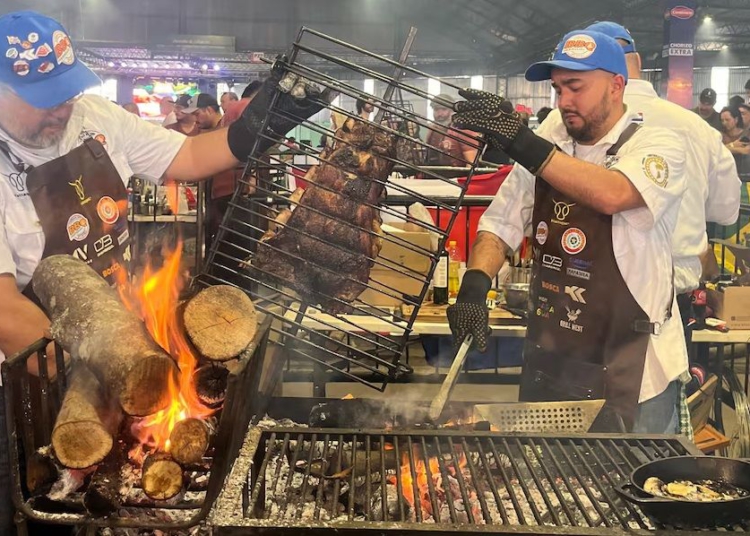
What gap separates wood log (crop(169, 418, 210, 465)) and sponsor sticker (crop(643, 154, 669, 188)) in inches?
76.8

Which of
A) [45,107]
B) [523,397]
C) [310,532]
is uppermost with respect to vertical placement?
[45,107]

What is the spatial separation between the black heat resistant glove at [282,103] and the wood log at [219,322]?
22.4 inches

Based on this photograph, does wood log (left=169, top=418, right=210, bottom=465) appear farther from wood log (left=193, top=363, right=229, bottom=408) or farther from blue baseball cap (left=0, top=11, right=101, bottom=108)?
blue baseball cap (left=0, top=11, right=101, bottom=108)

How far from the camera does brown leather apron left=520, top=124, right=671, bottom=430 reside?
2.77m

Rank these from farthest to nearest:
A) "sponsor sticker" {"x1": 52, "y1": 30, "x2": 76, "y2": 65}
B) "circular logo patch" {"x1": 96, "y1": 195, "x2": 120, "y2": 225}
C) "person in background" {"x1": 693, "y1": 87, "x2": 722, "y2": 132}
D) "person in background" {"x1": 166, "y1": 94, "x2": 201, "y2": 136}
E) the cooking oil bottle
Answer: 1. "person in background" {"x1": 693, "y1": 87, "x2": 722, "y2": 132}
2. "person in background" {"x1": 166, "y1": 94, "x2": 201, "y2": 136}
3. the cooking oil bottle
4. "circular logo patch" {"x1": 96, "y1": 195, "x2": 120, "y2": 225}
5. "sponsor sticker" {"x1": 52, "y1": 30, "x2": 76, "y2": 65}

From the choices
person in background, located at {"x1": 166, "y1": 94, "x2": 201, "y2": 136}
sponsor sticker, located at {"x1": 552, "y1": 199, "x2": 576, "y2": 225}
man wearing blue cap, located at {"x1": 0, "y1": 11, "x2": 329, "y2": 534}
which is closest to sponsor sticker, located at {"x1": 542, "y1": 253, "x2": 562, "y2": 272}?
sponsor sticker, located at {"x1": 552, "y1": 199, "x2": 576, "y2": 225}

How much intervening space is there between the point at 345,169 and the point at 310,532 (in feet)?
3.88

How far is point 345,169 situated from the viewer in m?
2.21

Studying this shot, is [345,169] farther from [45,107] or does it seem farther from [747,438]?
[747,438]

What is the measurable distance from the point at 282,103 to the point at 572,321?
5.35 feet

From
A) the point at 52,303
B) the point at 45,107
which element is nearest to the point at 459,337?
the point at 52,303

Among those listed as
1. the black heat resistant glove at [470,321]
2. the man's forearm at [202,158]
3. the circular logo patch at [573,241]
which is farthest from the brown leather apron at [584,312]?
the man's forearm at [202,158]

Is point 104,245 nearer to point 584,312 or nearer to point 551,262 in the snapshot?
point 551,262

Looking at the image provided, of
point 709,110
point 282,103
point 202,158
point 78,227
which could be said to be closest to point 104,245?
point 78,227
